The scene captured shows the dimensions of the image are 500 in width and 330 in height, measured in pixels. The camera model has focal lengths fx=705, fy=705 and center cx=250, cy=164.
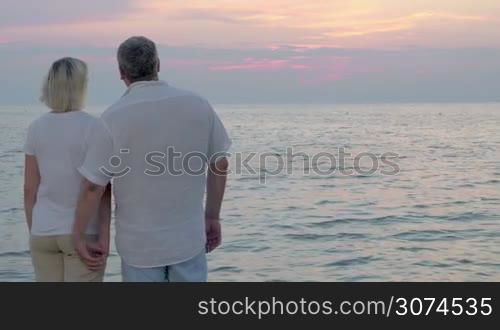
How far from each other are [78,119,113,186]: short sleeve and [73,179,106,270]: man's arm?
0.14 feet

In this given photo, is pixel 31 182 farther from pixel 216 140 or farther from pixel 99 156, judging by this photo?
pixel 216 140

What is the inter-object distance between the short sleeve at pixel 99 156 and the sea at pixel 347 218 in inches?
189

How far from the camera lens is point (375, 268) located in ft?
29.3

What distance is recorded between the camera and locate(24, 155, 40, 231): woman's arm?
358 cm

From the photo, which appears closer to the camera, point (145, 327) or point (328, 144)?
point (145, 327)

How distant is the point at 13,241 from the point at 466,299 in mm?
8185

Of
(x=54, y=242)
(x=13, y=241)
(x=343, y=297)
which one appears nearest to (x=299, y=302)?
(x=343, y=297)

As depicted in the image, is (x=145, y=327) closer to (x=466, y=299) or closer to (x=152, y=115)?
(x=152, y=115)

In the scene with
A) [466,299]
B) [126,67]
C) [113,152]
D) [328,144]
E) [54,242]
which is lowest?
[328,144]

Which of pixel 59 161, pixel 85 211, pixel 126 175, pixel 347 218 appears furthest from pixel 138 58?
pixel 347 218

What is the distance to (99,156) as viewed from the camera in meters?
3.34

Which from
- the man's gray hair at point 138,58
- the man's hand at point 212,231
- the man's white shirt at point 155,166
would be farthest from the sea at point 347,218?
the man's gray hair at point 138,58

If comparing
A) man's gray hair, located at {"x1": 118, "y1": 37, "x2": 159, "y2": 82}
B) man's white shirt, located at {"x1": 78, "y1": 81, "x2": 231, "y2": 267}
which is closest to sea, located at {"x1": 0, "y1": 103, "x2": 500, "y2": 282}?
man's white shirt, located at {"x1": 78, "y1": 81, "x2": 231, "y2": 267}

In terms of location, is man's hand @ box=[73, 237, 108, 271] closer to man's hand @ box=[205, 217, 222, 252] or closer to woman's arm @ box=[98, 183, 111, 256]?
woman's arm @ box=[98, 183, 111, 256]
